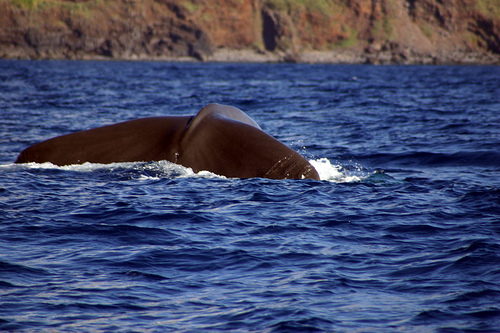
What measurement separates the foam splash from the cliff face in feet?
361

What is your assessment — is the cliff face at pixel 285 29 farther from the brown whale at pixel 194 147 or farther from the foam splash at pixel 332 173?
the brown whale at pixel 194 147

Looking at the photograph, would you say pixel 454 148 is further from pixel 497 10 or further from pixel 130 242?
pixel 497 10

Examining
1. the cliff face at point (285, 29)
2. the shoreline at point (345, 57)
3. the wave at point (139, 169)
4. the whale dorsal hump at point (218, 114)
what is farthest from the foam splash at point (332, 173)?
the shoreline at point (345, 57)

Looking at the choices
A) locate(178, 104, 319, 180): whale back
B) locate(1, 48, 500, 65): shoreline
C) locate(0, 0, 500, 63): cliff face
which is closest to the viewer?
locate(178, 104, 319, 180): whale back

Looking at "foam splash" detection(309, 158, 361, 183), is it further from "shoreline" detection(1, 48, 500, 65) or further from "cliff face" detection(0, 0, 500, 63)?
"shoreline" detection(1, 48, 500, 65)

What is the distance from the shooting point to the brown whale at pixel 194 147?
7.97 m

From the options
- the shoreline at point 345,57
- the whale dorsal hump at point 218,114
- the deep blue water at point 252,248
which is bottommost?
the shoreline at point 345,57

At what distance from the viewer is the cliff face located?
390 ft

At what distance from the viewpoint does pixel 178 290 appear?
5289 millimetres

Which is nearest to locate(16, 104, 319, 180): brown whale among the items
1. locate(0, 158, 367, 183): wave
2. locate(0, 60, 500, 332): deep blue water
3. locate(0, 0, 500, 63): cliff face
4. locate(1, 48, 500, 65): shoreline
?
locate(0, 158, 367, 183): wave

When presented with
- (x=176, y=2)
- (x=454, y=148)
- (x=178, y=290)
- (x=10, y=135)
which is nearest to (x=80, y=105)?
(x=10, y=135)

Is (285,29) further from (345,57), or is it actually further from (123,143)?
(123,143)

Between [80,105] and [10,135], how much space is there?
8.29m

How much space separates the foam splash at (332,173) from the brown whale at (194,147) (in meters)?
1.51
